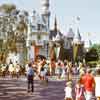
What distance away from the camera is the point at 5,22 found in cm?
5728

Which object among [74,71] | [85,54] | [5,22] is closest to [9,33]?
[5,22]

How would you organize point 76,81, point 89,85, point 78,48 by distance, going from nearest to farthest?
point 89,85 < point 76,81 < point 78,48

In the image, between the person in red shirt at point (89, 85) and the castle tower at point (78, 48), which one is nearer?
the person in red shirt at point (89, 85)

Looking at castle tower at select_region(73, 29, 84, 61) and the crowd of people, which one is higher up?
castle tower at select_region(73, 29, 84, 61)

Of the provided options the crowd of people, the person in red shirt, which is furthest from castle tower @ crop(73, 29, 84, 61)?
the person in red shirt

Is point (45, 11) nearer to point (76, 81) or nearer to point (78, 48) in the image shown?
point (78, 48)

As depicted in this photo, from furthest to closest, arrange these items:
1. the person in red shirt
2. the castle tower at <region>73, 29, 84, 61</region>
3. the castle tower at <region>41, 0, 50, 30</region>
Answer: the castle tower at <region>41, 0, 50, 30</region> < the castle tower at <region>73, 29, 84, 61</region> < the person in red shirt

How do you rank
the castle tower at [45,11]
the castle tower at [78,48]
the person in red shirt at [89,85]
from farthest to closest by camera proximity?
the castle tower at [45,11] → the castle tower at [78,48] → the person in red shirt at [89,85]

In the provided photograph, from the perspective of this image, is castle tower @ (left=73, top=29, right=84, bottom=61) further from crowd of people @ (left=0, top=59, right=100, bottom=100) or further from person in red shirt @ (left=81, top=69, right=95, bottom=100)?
person in red shirt @ (left=81, top=69, right=95, bottom=100)

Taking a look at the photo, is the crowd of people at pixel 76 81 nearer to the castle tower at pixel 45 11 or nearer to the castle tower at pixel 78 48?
the castle tower at pixel 78 48

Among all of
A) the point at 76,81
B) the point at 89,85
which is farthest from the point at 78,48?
the point at 89,85

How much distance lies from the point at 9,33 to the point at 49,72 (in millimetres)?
14997

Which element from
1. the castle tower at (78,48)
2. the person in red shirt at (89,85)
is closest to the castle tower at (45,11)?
the castle tower at (78,48)

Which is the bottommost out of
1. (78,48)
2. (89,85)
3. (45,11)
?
(89,85)
